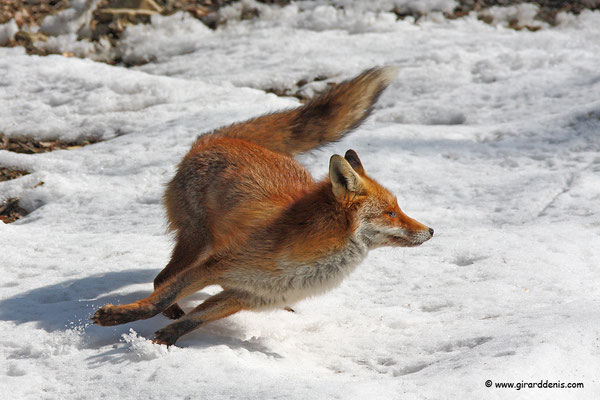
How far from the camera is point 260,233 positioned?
4.02 m

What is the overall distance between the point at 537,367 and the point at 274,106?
5443mm

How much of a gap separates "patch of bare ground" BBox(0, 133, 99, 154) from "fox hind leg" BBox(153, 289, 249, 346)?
170 inches

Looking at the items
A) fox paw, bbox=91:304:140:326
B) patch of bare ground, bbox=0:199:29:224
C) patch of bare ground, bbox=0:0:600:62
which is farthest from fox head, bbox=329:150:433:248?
patch of bare ground, bbox=0:0:600:62

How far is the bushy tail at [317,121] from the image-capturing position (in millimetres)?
5078

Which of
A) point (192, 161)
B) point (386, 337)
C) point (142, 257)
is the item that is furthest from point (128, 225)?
point (386, 337)

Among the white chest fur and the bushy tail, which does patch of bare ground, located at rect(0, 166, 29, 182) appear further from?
the white chest fur

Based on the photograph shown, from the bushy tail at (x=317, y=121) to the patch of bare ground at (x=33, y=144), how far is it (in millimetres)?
3279

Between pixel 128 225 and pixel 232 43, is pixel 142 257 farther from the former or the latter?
pixel 232 43

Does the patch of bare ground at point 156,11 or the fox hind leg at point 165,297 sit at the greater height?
the patch of bare ground at point 156,11

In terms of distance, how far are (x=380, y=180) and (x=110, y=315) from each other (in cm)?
363

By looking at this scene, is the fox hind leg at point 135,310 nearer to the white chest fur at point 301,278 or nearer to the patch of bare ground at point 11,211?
the white chest fur at point 301,278

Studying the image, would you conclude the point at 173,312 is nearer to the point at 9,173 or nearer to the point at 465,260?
the point at 465,260

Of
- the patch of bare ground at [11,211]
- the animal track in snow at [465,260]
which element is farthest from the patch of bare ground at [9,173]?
the animal track in snow at [465,260]

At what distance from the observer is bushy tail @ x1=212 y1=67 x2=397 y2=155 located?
508cm
